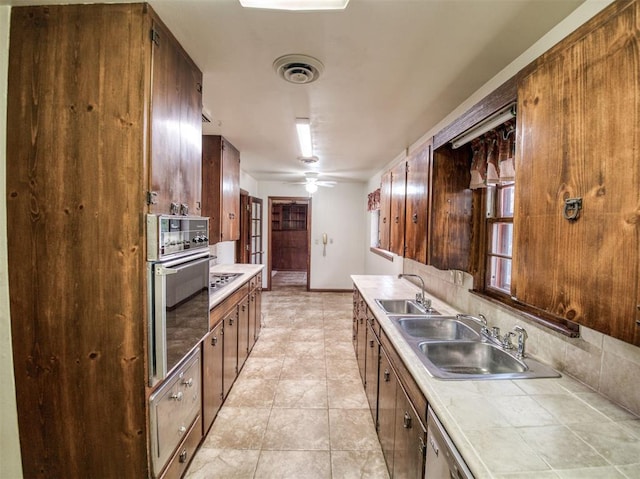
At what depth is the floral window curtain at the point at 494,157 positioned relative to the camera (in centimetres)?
163

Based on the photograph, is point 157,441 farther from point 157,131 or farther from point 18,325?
point 157,131

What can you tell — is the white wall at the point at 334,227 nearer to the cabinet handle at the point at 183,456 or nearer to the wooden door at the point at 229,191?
the wooden door at the point at 229,191

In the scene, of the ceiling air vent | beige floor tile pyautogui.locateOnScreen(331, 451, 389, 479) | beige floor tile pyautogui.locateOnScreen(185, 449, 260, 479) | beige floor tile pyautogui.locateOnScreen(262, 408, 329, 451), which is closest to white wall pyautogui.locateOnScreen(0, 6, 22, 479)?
beige floor tile pyautogui.locateOnScreen(185, 449, 260, 479)

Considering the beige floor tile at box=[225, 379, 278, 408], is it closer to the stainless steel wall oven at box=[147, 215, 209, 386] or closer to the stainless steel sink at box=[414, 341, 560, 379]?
the stainless steel wall oven at box=[147, 215, 209, 386]

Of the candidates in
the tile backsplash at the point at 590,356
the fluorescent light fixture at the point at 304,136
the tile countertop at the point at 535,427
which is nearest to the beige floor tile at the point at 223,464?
the tile countertop at the point at 535,427

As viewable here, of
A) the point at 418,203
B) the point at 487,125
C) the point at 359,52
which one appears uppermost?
the point at 359,52

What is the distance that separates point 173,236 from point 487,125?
175cm

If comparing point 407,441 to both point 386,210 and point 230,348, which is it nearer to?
point 230,348

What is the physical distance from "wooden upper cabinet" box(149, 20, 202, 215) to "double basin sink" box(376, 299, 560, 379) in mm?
1491

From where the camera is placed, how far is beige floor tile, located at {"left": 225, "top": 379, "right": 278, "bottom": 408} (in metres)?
2.62

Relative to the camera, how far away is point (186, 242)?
5.27ft

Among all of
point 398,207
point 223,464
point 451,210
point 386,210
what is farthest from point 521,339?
point 386,210

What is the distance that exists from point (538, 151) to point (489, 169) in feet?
2.45

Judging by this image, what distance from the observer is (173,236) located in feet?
4.79
